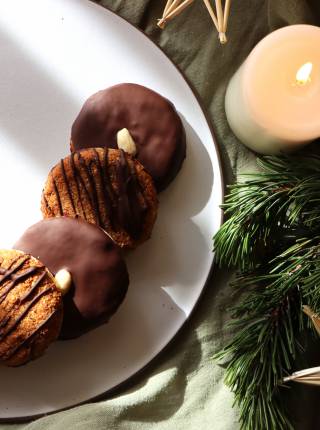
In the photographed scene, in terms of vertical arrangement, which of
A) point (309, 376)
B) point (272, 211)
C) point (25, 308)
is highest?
point (25, 308)

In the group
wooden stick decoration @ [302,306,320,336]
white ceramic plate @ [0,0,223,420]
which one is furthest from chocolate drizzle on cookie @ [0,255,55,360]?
wooden stick decoration @ [302,306,320,336]

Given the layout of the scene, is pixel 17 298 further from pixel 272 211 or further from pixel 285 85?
pixel 285 85

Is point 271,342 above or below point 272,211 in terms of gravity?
below

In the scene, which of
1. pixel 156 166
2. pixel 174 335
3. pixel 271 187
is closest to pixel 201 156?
pixel 156 166

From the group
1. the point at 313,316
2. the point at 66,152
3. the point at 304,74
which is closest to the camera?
the point at 313,316

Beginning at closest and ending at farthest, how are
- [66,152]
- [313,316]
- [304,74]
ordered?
[313,316], [304,74], [66,152]

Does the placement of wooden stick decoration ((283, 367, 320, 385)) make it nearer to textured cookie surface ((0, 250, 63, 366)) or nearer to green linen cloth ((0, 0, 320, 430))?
green linen cloth ((0, 0, 320, 430))

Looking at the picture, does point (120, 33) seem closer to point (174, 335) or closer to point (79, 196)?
point (79, 196)

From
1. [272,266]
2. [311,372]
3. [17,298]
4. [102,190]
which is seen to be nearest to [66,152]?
[102,190]
